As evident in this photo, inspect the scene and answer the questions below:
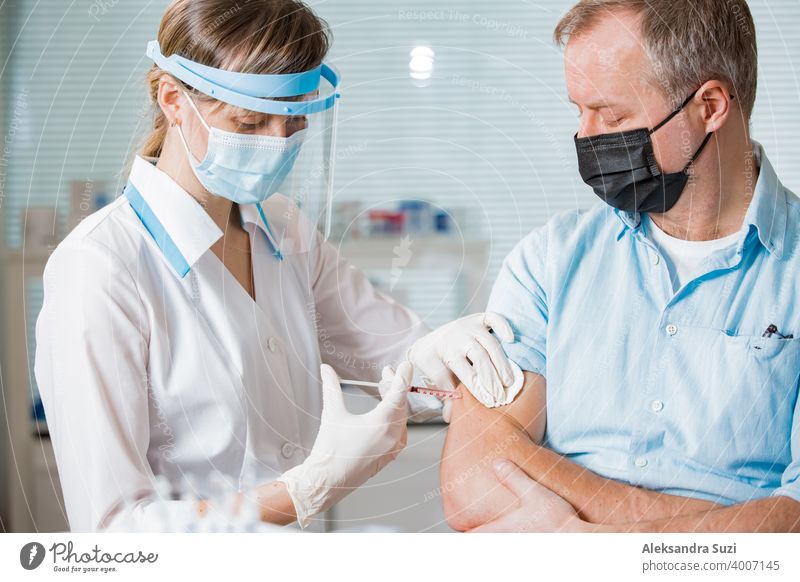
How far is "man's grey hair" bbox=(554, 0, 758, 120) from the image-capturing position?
4.12 feet

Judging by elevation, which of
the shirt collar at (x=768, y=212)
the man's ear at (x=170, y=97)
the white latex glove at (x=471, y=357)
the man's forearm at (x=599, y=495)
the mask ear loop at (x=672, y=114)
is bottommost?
the man's forearm at (x=599, y=495)

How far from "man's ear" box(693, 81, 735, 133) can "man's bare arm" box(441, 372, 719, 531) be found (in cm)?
55

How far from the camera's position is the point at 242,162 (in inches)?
52.7

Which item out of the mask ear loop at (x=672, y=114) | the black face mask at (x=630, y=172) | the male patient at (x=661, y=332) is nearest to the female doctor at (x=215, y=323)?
the male patient at (x=661, y=332)

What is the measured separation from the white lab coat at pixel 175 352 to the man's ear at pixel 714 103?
1.98 feet

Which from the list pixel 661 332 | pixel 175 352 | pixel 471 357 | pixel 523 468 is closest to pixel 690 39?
pixel 661 332

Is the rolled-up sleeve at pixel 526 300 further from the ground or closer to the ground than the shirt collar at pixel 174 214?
closer to the ground

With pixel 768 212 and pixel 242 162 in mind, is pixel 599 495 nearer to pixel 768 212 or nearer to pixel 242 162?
pixel 768 212

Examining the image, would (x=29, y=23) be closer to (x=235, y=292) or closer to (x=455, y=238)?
(x=235, y=292)

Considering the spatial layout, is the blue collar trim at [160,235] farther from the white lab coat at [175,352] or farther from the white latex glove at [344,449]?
the white latex glove at [344,449]

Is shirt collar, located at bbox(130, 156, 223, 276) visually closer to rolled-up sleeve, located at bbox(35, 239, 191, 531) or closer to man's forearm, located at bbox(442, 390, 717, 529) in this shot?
rolled-up sleeve, located at bbox(35, 239, 191, 531)

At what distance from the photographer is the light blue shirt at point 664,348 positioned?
49.9 inches
